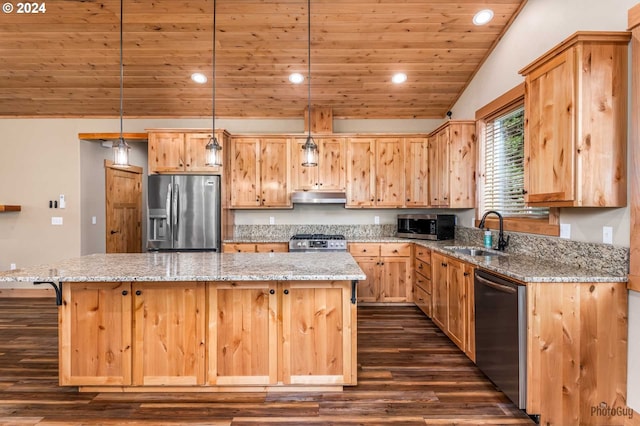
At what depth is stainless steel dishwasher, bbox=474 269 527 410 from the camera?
2.14 m

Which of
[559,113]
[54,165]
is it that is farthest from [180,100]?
[559,113]

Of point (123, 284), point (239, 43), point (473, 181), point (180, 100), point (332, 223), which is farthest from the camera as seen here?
point (332, 223)

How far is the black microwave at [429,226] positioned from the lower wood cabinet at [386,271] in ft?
0.98

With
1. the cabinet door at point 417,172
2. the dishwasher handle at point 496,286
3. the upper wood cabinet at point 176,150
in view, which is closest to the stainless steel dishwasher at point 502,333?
the dishwasher handle at point 496,286

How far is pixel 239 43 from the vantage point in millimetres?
3906

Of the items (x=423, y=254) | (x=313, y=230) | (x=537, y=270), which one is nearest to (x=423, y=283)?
(x=423, y=254)

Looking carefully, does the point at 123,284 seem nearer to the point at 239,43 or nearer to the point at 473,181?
the point at 239,43

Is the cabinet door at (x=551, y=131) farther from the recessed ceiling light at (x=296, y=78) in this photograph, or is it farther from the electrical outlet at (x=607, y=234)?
the recessed ceiling light at (x=296, y=78)

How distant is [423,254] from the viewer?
168 inches

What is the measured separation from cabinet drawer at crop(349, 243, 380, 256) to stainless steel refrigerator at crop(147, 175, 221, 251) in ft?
6.30

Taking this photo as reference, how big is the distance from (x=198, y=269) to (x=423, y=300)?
116 inches

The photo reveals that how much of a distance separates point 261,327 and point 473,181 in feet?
10.4

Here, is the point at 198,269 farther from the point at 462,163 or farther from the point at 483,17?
the point at 483,17

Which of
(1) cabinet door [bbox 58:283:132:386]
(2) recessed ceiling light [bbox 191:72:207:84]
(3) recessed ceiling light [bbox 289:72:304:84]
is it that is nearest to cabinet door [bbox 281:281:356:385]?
(1) cabinet door [bbox 58:283:132:386]
